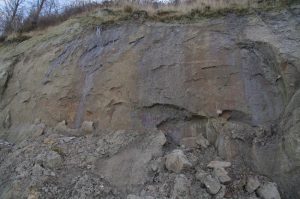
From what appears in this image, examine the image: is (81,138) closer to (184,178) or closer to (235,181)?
(184,178)

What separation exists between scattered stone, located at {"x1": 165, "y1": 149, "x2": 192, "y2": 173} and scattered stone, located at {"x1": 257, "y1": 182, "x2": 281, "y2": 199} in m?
1.27

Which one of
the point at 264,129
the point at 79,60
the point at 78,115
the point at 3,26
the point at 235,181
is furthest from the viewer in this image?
the point at 3,26

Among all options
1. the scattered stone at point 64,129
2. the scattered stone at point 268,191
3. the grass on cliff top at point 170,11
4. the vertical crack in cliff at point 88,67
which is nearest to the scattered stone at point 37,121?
the scattered stone at point 64,129

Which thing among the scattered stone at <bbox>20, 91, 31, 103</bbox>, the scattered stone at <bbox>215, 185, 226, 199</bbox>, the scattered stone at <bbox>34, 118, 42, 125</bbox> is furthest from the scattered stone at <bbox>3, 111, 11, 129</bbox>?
the scattered stone at <bbox>215, 185, 226, 199</bbox>

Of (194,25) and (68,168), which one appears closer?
(68,168)

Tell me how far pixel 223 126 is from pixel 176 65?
1.78 metres

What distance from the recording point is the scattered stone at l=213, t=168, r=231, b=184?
20.1 ft

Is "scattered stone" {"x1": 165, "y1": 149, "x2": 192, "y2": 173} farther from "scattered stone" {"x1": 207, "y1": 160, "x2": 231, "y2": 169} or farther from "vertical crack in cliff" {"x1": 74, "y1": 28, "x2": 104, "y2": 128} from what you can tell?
"vertical crack in cliff" {"x1": 74, "y1": 28, "x2": 104, "y2": 128}

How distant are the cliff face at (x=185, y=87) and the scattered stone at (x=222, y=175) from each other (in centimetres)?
43

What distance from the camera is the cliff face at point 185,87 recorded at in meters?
6.66

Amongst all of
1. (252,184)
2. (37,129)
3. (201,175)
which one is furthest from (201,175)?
(37,129)

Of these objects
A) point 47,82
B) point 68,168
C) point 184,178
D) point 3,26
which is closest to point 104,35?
point 47,82

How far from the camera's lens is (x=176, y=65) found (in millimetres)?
7980

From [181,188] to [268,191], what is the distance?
140 cm
